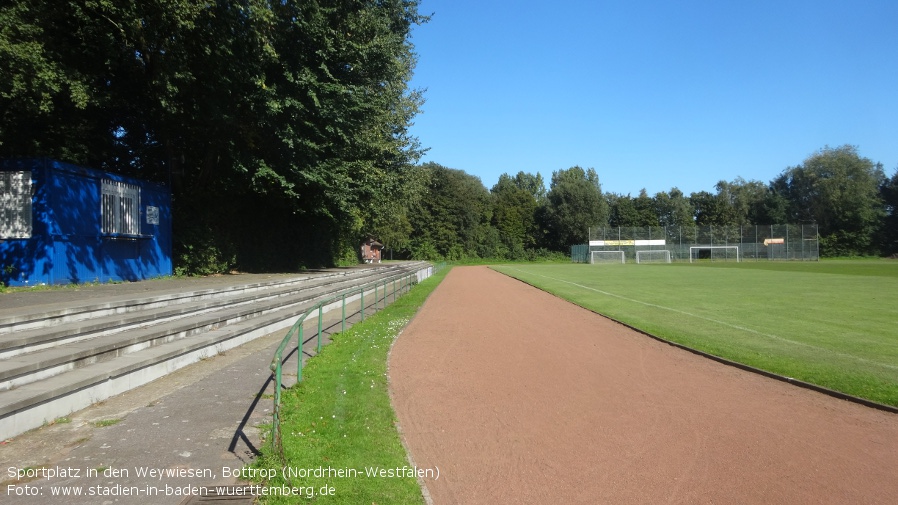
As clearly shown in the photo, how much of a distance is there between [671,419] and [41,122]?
1972cm

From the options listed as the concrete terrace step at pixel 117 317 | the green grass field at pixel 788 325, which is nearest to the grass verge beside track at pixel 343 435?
the concrete terrace step at pixel 117 317

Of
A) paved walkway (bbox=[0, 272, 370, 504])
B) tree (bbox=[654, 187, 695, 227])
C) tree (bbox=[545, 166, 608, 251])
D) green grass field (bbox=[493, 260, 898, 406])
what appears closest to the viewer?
paved walkway (bbox=[0, 272, 370, 504])

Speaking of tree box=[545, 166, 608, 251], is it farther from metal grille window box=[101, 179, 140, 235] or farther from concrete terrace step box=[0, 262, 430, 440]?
concrete terrace step box=[0, 262, 430, 440]

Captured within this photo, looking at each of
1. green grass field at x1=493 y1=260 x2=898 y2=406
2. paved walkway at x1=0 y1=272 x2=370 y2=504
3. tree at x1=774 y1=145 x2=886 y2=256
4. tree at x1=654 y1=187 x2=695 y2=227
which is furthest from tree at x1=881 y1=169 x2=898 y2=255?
paved walkway at x1=0 y1=272 x2=370 y2=504

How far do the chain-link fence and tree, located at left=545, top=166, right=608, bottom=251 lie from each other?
11903 mm

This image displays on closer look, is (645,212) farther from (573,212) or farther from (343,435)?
(343,435)

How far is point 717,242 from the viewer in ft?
273

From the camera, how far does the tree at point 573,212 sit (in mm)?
95938

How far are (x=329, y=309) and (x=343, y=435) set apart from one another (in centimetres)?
1236

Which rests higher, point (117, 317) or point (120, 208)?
point (120, 208)

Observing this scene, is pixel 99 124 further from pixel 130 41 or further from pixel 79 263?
pixel 79 263

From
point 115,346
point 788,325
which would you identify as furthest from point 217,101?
point 788,325

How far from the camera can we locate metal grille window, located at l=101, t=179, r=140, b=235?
17000 mm

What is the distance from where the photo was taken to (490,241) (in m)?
96.2
